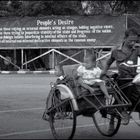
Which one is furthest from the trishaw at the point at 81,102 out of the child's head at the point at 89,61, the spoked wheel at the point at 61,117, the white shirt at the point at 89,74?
the child's head at the point at 89,61

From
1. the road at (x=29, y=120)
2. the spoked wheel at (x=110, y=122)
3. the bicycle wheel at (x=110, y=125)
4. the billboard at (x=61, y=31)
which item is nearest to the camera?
the spoked wheel at (x=110, y=122)

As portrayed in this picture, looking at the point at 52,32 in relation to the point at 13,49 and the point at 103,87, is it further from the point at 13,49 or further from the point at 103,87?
the point at 103,87

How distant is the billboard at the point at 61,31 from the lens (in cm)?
2256

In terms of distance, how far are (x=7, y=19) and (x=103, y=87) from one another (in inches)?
673

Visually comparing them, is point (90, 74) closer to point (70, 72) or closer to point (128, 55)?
point (70, 72)

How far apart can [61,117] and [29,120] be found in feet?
7.42

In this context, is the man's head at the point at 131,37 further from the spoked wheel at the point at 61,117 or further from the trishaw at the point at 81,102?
the spoked wheel at the point at 61,117

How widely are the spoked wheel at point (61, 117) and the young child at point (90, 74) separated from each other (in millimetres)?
412

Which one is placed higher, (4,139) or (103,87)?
(103,87)

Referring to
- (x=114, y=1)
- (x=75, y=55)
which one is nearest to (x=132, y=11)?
(x=114, y=1)

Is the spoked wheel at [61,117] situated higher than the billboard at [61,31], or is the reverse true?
the billboard at [61,31]

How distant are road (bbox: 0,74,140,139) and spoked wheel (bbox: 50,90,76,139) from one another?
211mm

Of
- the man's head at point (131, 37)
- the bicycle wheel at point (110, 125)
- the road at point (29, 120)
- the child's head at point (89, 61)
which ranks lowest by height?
the road at point (29, 120)

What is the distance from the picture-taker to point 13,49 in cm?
2464
